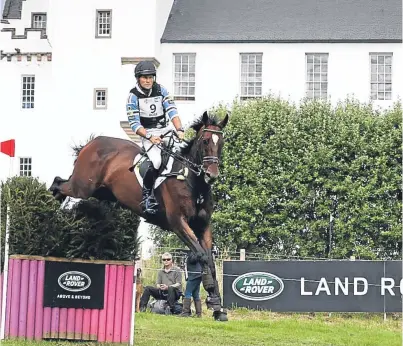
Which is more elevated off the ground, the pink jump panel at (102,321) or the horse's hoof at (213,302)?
the horse's hoof at (213,302)

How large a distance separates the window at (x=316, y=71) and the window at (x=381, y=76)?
6.55ft

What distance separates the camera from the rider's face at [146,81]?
13.1 m

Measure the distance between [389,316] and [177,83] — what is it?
22.6 metres

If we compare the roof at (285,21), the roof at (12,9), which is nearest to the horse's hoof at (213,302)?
the roof at (285,21)

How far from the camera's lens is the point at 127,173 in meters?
13.7

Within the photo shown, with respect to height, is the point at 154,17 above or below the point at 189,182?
above

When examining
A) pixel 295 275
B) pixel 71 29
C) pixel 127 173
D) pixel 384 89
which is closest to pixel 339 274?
pixel 295 275

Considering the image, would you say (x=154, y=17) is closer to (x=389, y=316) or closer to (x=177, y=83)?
(x=177, y=83)

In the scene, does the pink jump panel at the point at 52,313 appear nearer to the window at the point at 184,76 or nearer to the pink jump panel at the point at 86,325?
the pink jump panel at the point at 86,325

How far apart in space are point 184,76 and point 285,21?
5164mm

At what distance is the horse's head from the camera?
39.9ft

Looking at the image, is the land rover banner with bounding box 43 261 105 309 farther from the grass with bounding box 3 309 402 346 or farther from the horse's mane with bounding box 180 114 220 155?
the horse's mane with bounding box 180 114 220 155

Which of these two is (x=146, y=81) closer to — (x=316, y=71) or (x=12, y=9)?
(x=316, y=71)

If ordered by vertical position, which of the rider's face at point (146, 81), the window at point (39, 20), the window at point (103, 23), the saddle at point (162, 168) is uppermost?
the window at point (39, 20)
